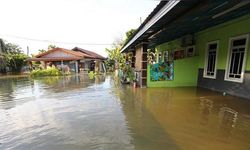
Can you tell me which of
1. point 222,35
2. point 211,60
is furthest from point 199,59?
point 222,35

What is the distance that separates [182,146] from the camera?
112 inches

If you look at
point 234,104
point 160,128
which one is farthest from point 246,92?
point 160,128

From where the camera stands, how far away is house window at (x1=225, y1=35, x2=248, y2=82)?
246 inches

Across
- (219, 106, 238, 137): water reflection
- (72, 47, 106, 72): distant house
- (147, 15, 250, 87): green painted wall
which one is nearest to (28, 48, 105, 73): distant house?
(72, 47, 106, 72): distant house

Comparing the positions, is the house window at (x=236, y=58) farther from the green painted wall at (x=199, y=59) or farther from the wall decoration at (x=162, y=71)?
the wall decoration at (x=162, y=71)

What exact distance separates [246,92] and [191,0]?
4.59 m

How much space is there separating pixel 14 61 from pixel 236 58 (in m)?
29.1

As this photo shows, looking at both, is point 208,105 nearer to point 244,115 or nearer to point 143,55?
point 244,115

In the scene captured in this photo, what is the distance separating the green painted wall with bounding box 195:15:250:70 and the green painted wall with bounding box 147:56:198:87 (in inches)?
16.1

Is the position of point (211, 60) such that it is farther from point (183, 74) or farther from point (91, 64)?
point (91, 64)

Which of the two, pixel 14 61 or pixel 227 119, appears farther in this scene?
pixel 14 61

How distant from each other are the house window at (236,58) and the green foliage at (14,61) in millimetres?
28758

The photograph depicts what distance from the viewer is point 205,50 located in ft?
27.8

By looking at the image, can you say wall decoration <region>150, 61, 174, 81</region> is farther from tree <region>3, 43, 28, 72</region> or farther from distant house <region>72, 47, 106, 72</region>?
tree <region>3, 43, 28, 72</region>
